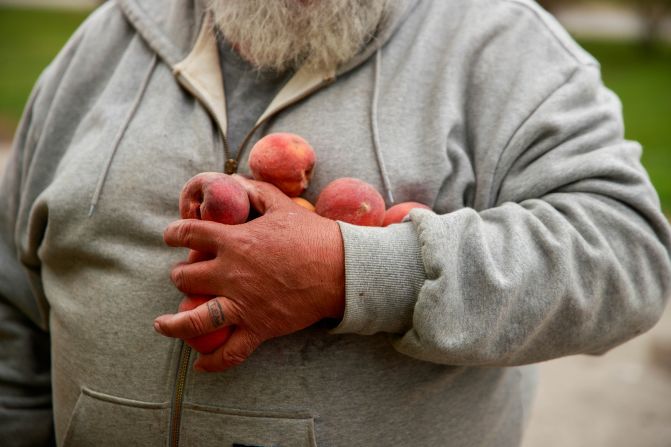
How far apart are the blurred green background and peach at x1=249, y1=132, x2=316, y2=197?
558 cm

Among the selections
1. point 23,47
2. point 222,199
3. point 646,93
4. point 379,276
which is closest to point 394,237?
point 379,276

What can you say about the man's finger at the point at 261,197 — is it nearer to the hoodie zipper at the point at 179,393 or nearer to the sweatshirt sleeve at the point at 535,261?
the sweatshirt sleeve at the point at 535,261

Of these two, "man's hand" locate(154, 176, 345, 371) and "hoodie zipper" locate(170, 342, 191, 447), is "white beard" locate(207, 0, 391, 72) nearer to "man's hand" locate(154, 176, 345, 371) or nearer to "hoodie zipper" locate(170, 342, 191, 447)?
"man's hand" locate(154, 176, 345, 371)

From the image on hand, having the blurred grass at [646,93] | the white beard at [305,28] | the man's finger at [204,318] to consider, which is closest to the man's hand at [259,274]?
the man's finger at [204,318]

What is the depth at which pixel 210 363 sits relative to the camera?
1.43m

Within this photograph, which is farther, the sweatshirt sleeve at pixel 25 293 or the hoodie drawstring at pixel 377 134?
the sweatshirt sleeve at pixel 25 293

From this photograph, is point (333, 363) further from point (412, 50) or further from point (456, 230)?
point (412, 50)

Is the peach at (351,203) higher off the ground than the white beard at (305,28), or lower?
lower

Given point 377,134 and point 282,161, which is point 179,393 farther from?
point 377,134

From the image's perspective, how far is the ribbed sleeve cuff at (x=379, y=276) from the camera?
4.52ft

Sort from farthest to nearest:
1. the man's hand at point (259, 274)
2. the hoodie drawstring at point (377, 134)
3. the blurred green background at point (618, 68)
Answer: the blurred green background at point (618, 68), the hoodie drawstring at point (377, 134), the man's hand at point (259, 274)

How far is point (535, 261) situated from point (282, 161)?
0.56 metres

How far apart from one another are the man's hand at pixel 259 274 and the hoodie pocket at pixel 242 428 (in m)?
0.21

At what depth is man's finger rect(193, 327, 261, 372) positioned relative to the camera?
140 cm
